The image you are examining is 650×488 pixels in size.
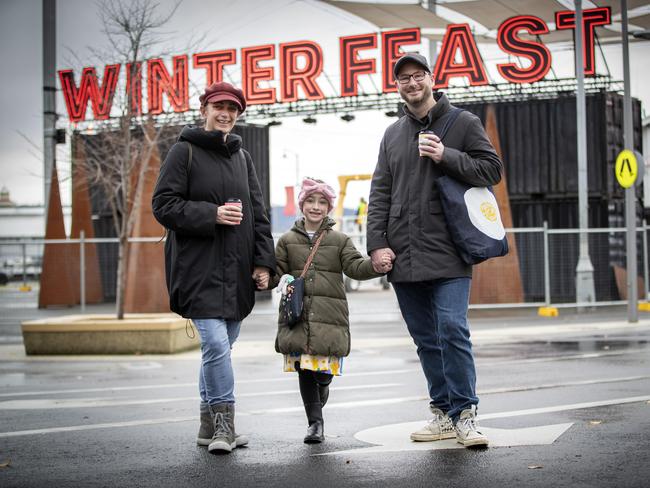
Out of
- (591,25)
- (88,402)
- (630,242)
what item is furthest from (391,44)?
(88,402)

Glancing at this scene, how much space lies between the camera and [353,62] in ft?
103

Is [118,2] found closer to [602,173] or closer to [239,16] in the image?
[602,173]

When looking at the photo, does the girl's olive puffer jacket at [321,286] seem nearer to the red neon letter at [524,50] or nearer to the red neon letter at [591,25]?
the red neon letter at [524,50]

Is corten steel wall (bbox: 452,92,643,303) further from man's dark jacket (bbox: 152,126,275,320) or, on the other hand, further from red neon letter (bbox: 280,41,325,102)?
man's dark jacket (bbox: 152,126,275,320)

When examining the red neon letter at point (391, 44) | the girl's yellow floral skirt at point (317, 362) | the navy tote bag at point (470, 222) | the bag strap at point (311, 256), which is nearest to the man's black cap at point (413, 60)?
the navy tote bag at point (470, 222)

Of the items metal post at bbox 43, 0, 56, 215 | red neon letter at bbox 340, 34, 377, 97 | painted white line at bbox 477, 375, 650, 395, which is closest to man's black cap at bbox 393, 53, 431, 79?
painted white line at bbox 477, 375, 650, 395

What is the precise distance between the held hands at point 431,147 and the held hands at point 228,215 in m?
1.13

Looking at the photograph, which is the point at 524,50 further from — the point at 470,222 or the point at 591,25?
the point at 470,222

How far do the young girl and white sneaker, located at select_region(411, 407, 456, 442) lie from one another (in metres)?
0.60

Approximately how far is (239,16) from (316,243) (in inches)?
1212

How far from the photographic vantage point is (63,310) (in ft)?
74.7

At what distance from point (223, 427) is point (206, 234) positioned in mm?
1120

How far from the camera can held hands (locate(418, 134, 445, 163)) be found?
5199 millimetres

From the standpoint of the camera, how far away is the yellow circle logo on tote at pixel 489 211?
5.33 metres
